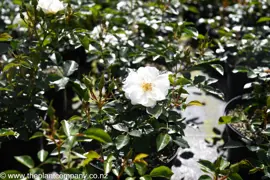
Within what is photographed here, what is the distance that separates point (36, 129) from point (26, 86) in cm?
23

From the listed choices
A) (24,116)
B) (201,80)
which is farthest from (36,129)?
(201,80)

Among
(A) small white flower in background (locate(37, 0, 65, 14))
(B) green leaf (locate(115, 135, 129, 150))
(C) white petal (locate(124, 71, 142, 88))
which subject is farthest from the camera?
(A) small white flower in background (locate(37, 0, 65, 14))

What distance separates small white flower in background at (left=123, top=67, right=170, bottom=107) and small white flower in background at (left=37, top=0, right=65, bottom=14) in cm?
52

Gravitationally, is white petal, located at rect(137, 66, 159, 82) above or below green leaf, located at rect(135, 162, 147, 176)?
above

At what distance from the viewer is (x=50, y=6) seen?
72.7 inches

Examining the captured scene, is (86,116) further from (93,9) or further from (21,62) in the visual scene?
(93,9)

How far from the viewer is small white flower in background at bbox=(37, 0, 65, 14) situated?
183cm

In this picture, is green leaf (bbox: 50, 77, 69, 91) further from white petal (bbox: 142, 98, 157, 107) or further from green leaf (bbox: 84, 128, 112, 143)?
green leaf (bbox: 84, 128, 112, 143)

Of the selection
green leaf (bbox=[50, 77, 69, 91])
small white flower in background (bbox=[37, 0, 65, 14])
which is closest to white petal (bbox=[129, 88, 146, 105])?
green leaf (bbox=[50, 77, 69, 91])

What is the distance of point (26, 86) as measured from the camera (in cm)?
198

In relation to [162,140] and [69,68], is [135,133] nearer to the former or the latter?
[162,140]

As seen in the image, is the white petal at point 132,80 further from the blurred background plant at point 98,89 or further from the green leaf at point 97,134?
the green leaf at point 97,134

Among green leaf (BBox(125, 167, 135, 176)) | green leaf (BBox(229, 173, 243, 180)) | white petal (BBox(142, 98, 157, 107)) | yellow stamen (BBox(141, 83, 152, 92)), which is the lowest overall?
green leaf (BBox(229, 173, 243, 180))

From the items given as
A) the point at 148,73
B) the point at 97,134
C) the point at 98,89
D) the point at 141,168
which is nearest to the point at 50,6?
the point at 98,89
